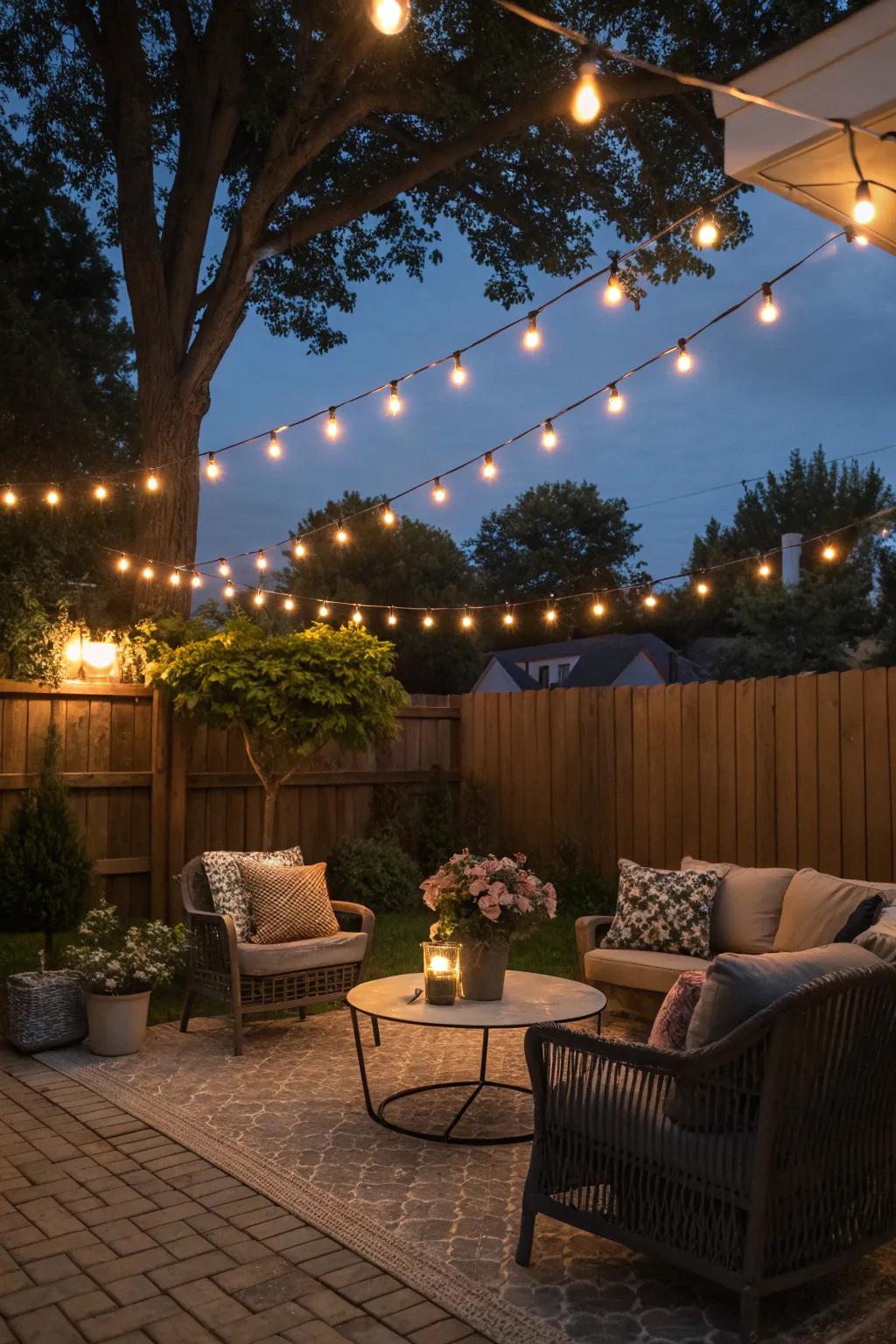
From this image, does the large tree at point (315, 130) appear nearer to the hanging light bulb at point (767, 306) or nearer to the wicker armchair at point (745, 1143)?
the hanging light bulb at point (767, 306)

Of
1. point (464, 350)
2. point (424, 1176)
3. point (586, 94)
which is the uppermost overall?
point (464, 350)

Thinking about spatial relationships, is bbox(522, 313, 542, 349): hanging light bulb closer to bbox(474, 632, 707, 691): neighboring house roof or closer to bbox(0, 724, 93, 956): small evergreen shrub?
bbox(0, 724, 93, 956): small evergreen shrub

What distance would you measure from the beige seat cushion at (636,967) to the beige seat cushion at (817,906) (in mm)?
421

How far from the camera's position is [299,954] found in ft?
17.3

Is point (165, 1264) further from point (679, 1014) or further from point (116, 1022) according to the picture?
point (116, 1022)

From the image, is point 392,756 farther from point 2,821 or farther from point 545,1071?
point 545,1071

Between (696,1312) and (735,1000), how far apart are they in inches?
31.6

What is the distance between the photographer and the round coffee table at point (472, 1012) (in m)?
3.92

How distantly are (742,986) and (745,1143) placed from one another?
0.36 metres

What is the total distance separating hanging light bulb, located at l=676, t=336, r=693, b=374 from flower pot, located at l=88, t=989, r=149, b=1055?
3907 millimetres

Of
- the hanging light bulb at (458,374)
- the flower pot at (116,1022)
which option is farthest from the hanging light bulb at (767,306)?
the flower pot at (116,1022)

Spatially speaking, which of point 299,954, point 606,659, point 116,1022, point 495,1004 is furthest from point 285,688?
point 606,659

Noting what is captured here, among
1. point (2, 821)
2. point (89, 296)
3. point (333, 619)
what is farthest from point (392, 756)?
point (333, 619)

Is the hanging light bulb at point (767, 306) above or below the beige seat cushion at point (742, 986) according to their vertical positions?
above
